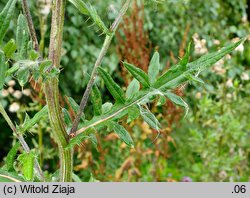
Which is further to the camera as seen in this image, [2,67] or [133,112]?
[133,112]

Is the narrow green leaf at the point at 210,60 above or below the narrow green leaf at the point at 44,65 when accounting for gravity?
above

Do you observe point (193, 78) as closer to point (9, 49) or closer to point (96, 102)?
point (96, 102)

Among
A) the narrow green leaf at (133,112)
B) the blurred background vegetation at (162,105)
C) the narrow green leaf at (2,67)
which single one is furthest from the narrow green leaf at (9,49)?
the blurred background vegetation at (162,105)

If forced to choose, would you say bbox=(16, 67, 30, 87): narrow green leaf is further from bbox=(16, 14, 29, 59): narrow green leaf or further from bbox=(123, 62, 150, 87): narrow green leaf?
bbox=(123, 62, 150, 87): narrow green leaf

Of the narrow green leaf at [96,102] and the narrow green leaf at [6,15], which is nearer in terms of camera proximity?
the narrow green leaf at [6,15]

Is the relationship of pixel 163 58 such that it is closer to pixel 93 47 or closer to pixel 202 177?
pixel 93 47

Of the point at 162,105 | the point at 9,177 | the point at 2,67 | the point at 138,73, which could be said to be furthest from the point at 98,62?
the point at 162,105

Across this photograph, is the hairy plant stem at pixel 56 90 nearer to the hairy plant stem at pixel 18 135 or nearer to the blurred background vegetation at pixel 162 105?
the hairy plant stem at pixel 18 135
